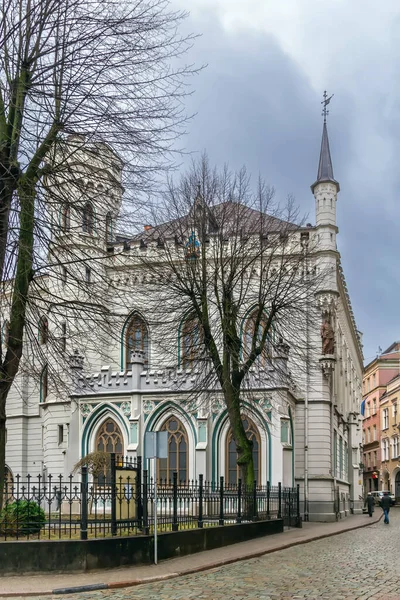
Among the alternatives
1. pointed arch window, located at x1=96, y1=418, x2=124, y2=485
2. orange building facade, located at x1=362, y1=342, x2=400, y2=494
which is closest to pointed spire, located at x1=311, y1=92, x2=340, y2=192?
pointed arch window, located at x1=96, y1=418, x2=124, y2=485

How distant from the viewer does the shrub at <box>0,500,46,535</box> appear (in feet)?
45.7

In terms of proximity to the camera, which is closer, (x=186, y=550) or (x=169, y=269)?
(x=186, y=550)

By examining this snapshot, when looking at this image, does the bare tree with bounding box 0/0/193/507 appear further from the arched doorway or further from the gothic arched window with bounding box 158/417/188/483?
the arched doorway

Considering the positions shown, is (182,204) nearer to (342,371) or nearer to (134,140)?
(134,140)

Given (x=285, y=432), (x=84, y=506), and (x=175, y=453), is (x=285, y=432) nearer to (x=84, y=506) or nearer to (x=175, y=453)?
(x=175, y=453)

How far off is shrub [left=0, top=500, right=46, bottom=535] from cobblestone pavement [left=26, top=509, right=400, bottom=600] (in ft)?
8.32

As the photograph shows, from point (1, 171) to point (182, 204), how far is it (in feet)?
41.9

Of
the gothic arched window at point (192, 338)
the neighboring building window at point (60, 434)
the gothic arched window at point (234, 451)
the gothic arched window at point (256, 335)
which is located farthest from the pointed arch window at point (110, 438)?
the gothic arched window at point (256, 335)

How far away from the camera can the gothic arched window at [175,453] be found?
31.0 meters

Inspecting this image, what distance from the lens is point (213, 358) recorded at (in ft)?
82.7

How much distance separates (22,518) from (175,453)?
56.1 feet

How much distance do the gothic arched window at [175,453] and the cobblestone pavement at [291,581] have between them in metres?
12.6

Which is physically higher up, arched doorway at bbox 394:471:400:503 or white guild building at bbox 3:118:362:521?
white guild building at bbox 3:118:362:521

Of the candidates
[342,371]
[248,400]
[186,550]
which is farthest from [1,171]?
[342,371]
